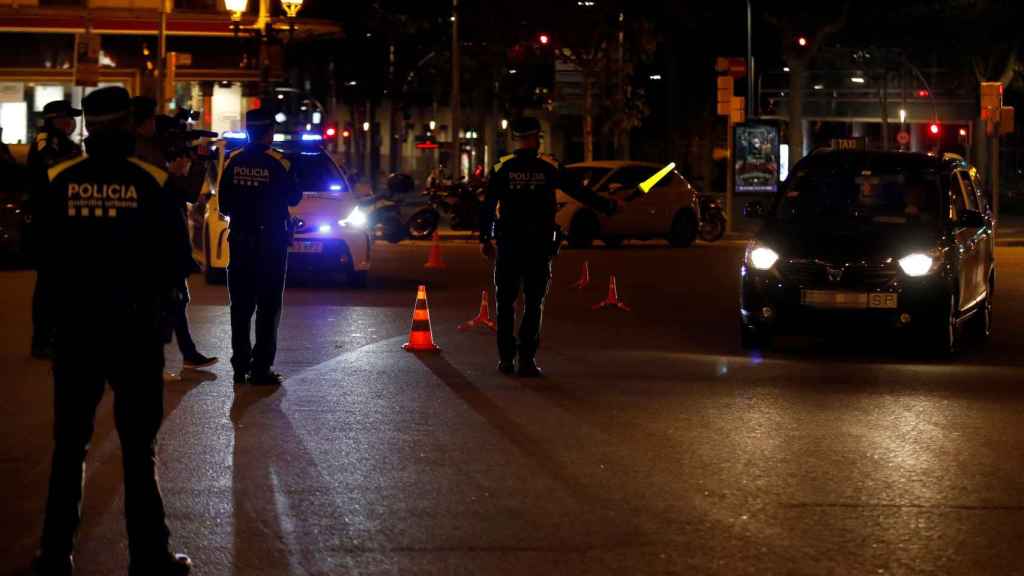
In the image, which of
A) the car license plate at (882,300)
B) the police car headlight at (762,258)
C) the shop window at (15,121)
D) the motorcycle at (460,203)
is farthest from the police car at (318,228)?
the shop window at (15,121)

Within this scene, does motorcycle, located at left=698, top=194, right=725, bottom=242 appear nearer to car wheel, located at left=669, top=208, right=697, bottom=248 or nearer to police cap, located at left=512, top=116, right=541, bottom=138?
car wheel, located at left=669, top=208, right=697, bottom=248

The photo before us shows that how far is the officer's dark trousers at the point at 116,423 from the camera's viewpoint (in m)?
6.17

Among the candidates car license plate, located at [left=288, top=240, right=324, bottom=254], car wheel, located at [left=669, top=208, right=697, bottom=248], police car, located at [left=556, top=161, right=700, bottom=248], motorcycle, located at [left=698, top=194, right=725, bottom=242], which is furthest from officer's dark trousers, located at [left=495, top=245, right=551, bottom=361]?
motorcycle, located at [left=698, top=194, right=725, bottom=242]

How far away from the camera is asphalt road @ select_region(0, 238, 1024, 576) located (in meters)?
6.79

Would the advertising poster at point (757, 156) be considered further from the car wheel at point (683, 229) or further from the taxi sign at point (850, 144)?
the taxi sign at point (850, 144)

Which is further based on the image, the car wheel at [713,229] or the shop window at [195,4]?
the shop window at [195,4]

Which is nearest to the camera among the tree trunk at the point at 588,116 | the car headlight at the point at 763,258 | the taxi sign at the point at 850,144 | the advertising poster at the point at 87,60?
the car headlight at the point at 763,258

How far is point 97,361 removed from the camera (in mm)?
6188

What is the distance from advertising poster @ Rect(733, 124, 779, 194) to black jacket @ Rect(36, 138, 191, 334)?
105ft

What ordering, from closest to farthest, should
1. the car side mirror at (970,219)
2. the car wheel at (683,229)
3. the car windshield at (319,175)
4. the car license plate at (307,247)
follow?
the car side mirror at (970,219), the car license plate at (307,247), the car windshield at (319,175), the car wheel at (683,229)

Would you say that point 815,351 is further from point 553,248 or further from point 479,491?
point 479,491

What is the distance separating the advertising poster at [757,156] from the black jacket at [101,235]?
105ft

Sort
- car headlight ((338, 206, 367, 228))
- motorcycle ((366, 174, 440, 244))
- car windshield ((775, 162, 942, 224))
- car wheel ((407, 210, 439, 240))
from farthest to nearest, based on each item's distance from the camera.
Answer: car wheel ((407, 210, 439, 240)), motorcycle ((366, 174, 440, 244)), car headlight ((338, 206, 367, 228)), car windshield ((775, 162, 942, 224))

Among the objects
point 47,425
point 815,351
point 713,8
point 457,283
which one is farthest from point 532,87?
point 47,425
